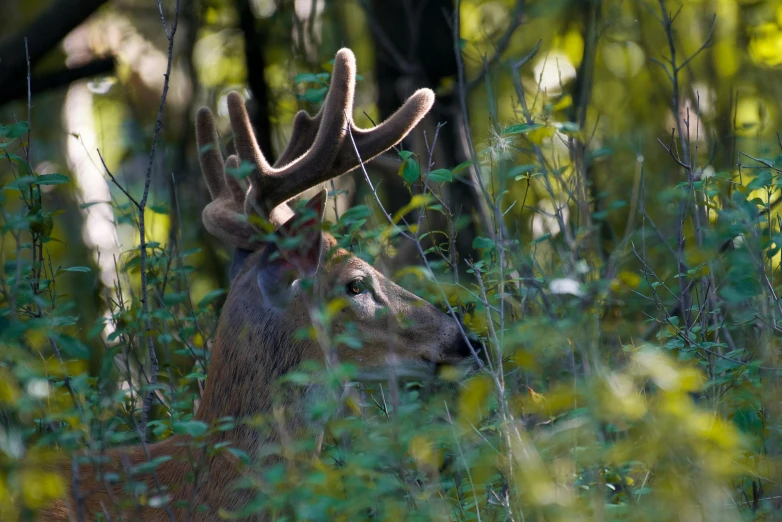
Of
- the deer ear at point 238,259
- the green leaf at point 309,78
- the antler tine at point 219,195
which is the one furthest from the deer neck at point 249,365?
the green leaf at point 309,78

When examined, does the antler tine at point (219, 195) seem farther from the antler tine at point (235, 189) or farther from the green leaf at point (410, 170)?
the green leaf at point (410, 170)

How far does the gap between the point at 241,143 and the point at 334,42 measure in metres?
8.09

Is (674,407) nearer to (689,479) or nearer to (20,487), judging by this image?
(689,479)

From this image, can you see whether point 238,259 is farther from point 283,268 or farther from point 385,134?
point 385,134

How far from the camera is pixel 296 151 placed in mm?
5309

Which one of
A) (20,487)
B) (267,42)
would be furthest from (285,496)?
(267,42)

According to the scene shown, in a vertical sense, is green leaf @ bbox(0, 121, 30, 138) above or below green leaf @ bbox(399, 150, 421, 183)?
above

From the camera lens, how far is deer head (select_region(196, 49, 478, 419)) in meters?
4.11

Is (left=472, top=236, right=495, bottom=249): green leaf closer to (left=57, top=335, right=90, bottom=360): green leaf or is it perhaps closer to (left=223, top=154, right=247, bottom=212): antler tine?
(left=223, top=154, right=247, bottom=212): antler tine

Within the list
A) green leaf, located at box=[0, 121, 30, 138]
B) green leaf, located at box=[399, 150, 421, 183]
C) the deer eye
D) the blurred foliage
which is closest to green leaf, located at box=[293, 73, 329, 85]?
the blurred foliage

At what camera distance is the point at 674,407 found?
220 cm

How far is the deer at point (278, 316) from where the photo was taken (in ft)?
12.7

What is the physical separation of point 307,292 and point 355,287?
0.82ft

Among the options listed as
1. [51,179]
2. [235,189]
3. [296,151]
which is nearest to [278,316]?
[235,189]
